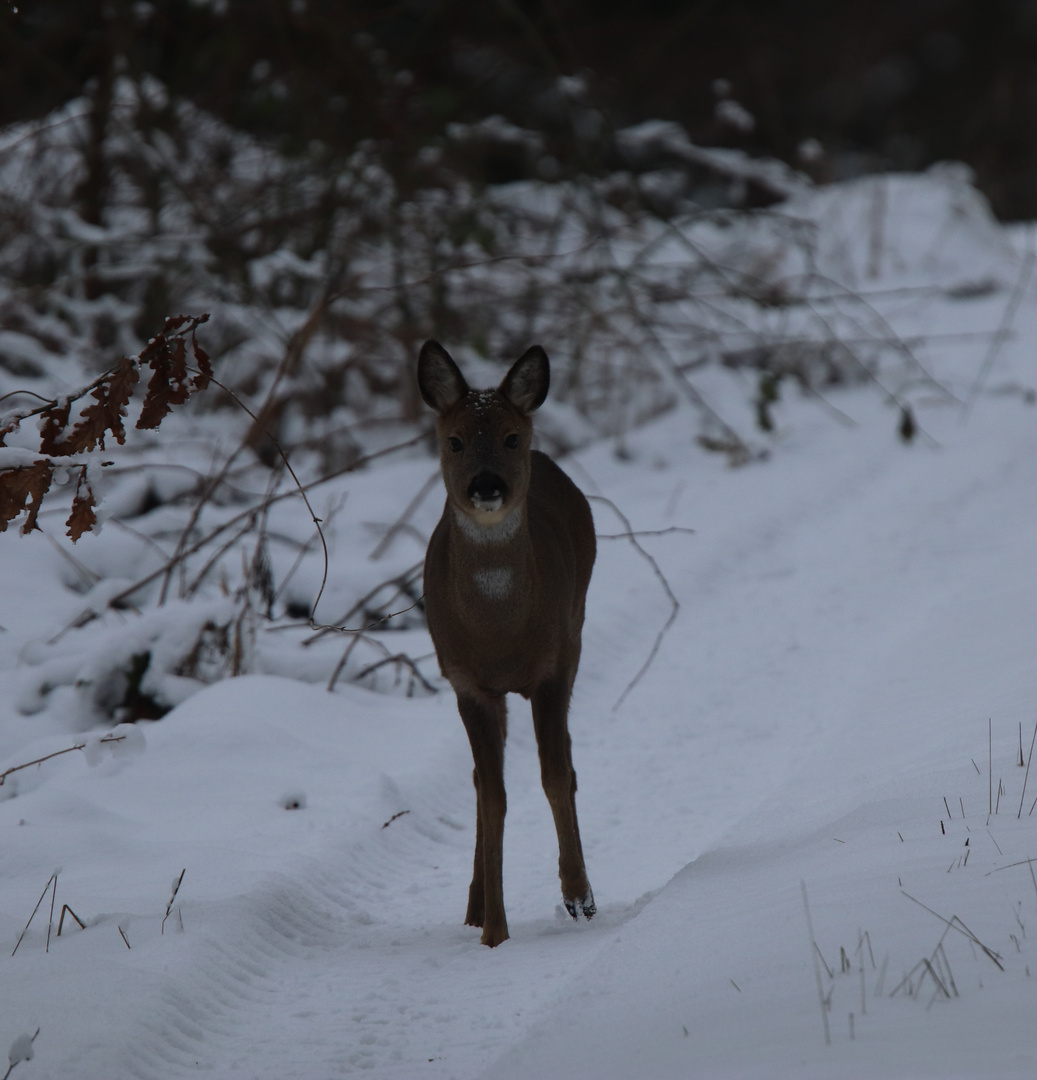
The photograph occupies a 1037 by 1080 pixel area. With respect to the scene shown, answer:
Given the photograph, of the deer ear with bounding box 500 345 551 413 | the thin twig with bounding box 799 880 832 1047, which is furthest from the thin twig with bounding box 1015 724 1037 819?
the deer ear with bounding box 500 345 551 413

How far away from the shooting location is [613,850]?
426 cm

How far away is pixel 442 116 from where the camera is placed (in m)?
9.85

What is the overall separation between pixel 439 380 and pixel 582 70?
4.03 meters

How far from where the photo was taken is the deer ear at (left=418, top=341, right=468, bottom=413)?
3.67 metres

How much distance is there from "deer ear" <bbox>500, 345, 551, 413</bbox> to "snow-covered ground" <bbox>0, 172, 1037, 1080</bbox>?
1424 millimetres

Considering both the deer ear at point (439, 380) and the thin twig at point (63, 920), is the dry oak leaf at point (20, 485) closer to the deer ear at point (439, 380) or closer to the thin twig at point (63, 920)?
the thin twig at point (63, 920)

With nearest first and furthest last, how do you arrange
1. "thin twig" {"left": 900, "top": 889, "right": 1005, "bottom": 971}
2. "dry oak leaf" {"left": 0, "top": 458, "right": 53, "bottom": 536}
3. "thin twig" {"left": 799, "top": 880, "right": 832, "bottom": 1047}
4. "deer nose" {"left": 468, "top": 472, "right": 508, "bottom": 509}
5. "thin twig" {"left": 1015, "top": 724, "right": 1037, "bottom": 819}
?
"thin twig" {"left": 799, "top": 880, "right": 832, "bottom": 1047}, "thin twig" {"left": 900, "top": 889, "right": 1005, "bottom": 971}, "dry oak leaf" {"left": 0, "top": 458, "right": 53, "bottom": 536}, "thin twig" {"left": 1015, "top": 724, "right": 1037, "bottom": 819}, "deer nose" {"left": 468, "top": 472, "right": 508, "bottom": 509}

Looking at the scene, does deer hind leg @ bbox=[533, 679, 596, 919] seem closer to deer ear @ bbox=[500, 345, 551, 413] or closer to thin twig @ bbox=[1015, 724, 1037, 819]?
deer ear @ bbox=[500, 345, 551, 413]

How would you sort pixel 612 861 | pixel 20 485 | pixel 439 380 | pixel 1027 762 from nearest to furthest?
pixel 20 485 → pixel 1027 762 → pixel 439 380 → pixel 612 861

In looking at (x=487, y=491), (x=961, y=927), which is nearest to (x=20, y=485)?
(x=487, y=491)

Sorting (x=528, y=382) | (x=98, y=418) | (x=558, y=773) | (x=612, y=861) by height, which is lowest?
(x=612, y=861)

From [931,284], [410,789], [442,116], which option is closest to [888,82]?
[931,284]

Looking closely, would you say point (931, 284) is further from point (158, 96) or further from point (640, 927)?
point (640, 927)

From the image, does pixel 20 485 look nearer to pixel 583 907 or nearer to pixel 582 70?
pixel 583 907
